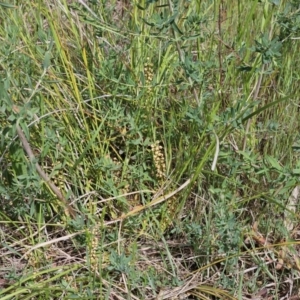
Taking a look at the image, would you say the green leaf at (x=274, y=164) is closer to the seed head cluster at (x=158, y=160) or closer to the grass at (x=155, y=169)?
the grass at (x=155, y=169)

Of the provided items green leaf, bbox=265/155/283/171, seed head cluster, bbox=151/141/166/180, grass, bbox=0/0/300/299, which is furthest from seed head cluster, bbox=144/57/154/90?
green leaf, bbox=265/155/283/171

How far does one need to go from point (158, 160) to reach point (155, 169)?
0.04 m

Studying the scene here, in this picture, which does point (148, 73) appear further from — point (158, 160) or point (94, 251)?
point (94, 251)

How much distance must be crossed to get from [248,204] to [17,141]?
63 cm

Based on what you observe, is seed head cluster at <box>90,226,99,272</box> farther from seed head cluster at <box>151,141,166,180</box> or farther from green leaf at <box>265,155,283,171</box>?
green leaf at <box>265,155,283,171</box>

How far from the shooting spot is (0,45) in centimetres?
168

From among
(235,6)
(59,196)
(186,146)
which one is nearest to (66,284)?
Result: (59,196)

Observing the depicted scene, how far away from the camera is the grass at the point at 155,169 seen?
140 cm

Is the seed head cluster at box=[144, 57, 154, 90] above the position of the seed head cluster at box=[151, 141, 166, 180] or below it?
above

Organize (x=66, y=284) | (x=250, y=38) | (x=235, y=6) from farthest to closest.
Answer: (x=235, y=6)
(x=250, y=38)
(x=66, y=284)

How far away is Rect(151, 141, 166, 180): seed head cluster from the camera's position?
60.3 inches

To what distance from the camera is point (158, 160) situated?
5.05 ft

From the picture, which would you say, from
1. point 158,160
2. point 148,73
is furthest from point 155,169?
point 148,73

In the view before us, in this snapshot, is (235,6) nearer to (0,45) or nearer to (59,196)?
(0,45)
